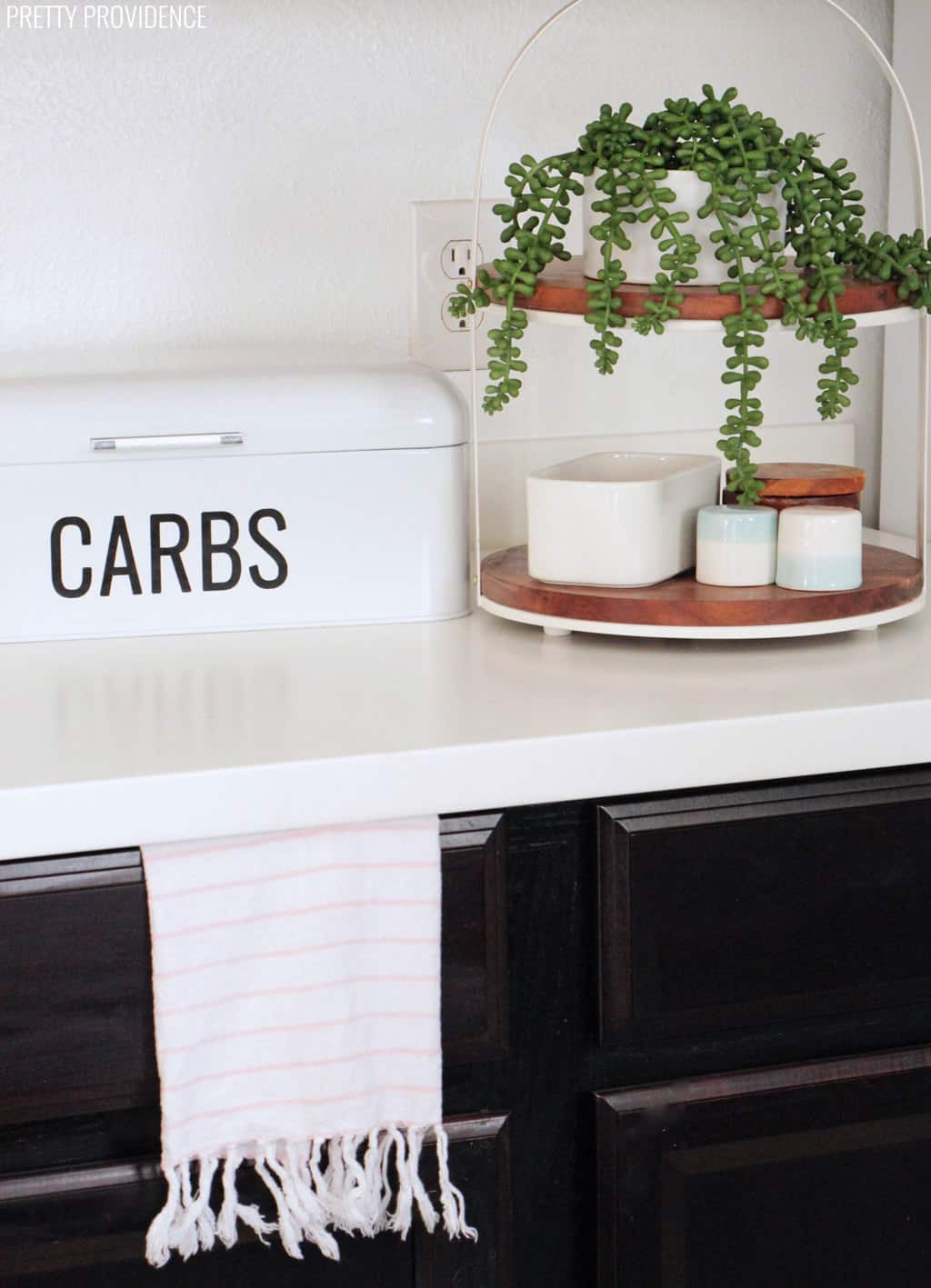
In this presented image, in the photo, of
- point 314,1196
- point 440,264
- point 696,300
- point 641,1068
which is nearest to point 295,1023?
point 314,1196

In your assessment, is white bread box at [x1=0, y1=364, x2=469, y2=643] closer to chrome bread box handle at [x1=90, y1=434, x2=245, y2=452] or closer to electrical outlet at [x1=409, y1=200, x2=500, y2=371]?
chrome bread box handle at [x1=90, y1=434, x2=245, y2=452]

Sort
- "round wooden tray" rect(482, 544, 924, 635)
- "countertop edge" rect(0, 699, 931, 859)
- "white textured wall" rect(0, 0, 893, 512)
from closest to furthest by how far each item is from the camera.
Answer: "countertop edge" rect(0, 699, 931, 859) < "round wooden tray" rect(482, 544, 924, 635) < "white textured wall" rect(0, 0, 893, 512)

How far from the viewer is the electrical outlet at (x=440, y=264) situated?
1266mm

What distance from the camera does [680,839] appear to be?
0.81 metres

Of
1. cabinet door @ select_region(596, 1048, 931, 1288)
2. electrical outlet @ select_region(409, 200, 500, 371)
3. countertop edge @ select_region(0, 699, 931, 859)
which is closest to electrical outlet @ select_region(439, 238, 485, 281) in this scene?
electrical outlet @ select_region(409, 200, 500, 371)

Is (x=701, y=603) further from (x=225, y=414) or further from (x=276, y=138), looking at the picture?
(x=276, y=138)

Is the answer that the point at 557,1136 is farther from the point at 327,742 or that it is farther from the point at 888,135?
the point at 888,135

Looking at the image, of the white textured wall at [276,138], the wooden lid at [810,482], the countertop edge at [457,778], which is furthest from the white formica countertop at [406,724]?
the white textured wall at [276,138]

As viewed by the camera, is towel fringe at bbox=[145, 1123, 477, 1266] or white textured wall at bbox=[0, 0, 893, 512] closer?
towel fringe at bbox=[145, 1123, 477, 1266]

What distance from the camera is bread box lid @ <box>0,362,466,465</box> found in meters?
0.98

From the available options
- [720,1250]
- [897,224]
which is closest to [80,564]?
[720,1250]

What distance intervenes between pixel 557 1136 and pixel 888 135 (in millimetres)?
983

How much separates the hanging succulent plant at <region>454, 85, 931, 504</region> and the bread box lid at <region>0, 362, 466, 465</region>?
8cm

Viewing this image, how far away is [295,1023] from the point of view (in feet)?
2.53
